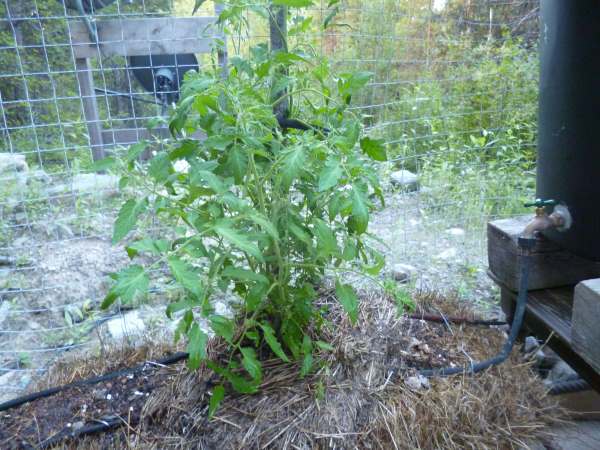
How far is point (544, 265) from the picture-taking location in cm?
178

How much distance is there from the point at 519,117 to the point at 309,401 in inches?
103

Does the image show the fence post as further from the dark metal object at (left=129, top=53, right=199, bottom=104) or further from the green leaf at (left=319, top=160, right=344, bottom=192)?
the dark metal object at (left=129, top=53, right=199, bottom=104)

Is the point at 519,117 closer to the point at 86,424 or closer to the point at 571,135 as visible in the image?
the point at 571,135

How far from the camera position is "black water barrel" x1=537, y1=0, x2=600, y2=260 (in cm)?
146

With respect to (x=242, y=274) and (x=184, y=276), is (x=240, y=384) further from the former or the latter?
(x=184, y=276)

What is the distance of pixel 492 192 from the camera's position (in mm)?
3189

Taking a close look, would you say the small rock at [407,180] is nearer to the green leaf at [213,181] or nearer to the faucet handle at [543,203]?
the faucet handle at [543,203]

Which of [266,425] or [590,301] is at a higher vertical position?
[590,301]

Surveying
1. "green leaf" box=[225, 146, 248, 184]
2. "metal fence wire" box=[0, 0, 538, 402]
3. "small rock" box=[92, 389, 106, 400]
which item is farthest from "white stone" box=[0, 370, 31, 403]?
"green leaf" box=[225, 146, 248, 184]

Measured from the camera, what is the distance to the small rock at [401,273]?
2.60 metres

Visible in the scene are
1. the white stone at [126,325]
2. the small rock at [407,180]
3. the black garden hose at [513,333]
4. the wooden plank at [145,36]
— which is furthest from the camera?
the small rock at [407,180]

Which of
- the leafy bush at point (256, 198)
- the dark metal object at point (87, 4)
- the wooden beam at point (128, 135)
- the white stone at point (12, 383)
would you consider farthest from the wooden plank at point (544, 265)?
the dark metal object at point (87, 4)

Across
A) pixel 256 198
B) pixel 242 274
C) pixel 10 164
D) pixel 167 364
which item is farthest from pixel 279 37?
pixel 10 164

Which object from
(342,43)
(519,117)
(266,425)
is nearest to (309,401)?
(266,425)
